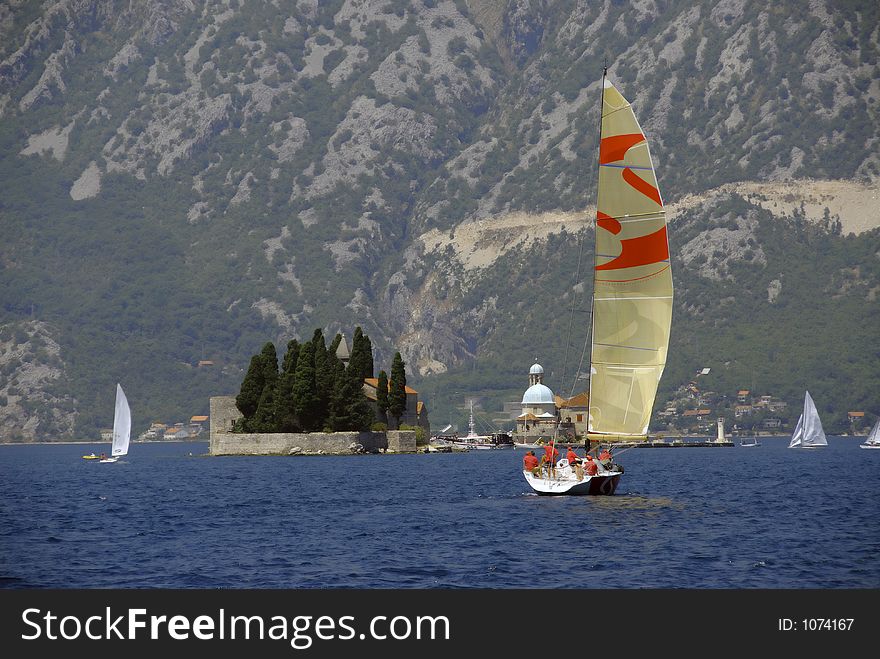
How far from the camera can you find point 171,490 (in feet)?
299

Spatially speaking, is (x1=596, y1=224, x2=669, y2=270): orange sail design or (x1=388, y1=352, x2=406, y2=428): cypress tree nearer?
(x1=596, y1=224, x2=669, y2=270): orange sail design

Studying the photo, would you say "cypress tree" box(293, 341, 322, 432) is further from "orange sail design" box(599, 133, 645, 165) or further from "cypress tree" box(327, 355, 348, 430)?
"orange sail design" box(599, 133, 645, 165)

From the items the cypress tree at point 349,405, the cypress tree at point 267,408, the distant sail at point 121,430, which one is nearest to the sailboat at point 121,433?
the distant sail at point 121,430

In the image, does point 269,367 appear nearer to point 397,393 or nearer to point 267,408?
point 267,408

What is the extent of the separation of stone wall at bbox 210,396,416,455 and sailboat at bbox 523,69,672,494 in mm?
75398

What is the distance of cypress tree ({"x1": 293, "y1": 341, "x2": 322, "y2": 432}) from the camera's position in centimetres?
14225

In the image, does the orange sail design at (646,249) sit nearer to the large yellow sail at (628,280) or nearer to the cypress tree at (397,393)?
the large yellow sail at (628,280)

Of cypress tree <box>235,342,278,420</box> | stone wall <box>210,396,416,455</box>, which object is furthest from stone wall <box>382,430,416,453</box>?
cypress tree <box>235,342,278,420</box>

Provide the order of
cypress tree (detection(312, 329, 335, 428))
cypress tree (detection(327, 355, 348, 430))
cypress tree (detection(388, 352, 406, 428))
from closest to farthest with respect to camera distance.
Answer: cypress tree (detection(312, 329, 335, 428)) < cypress tree (detection(327, 355, 348, 430)) < cypress tree (detection(388, 352, 406, 428))

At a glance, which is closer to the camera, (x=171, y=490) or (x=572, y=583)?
(x=572, y=583)
